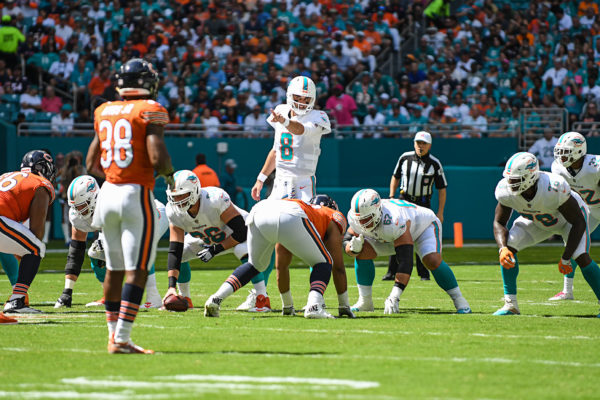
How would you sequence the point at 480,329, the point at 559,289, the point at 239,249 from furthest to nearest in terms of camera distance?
the point at 559,289, the point at 239,249, the point at 480,329

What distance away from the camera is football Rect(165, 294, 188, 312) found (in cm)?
920

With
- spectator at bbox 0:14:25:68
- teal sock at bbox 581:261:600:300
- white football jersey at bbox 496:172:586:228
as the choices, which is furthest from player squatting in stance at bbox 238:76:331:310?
spectator at bbox 0:14:25:68

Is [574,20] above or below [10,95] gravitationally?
above

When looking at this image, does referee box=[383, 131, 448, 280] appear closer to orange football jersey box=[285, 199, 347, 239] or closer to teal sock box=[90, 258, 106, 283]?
teal sock box=[90, 258, 106, 283]

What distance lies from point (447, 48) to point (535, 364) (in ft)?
64.8

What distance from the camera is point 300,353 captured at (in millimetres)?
6457

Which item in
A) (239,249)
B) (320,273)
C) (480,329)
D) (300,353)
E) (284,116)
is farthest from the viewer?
(239,249)

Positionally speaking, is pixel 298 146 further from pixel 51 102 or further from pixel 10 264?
pixel 51 102

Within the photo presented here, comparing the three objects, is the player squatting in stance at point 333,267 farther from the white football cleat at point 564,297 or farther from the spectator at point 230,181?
the spectator at point 230,181

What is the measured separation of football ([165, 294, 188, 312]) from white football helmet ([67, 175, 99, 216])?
1608 mm

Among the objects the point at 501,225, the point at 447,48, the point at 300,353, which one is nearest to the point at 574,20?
the point at 447,48

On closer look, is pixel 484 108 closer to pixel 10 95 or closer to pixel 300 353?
pixel 10 95

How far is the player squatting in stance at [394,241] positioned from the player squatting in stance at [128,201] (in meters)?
2.84

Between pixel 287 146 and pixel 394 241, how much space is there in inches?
58.7
